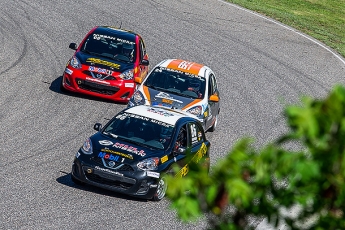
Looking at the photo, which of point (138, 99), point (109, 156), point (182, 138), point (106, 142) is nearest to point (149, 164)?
point (109, 156)

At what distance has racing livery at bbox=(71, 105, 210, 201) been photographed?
43.3 ft

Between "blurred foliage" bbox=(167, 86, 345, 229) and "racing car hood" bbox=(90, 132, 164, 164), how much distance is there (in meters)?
9.52

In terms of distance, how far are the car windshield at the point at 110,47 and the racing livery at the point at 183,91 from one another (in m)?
1.84

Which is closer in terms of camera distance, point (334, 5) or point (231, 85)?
point (231, 85)

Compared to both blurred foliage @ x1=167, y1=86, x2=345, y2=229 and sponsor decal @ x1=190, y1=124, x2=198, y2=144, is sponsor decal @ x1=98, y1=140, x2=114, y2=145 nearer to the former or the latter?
sponsor decal @ x1=190, y1=124, x2=198, y2=144

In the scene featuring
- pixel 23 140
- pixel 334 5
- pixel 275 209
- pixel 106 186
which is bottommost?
pixel 334 5

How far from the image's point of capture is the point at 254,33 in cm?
3031

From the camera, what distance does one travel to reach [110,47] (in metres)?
20.8

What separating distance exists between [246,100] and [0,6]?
34.4 feet

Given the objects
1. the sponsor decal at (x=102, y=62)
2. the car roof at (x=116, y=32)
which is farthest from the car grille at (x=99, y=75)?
the car roof at (x=116, y=32)

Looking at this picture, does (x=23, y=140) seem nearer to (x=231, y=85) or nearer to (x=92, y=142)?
(x=92, y=142)

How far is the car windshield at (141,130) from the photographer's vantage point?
1400 centimetres

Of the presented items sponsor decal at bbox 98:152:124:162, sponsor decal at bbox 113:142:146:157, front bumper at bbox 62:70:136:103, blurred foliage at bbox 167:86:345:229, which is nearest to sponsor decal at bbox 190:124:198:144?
sponsor decal at bbox 113:142:146:157

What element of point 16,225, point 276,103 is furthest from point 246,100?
point 16,225
